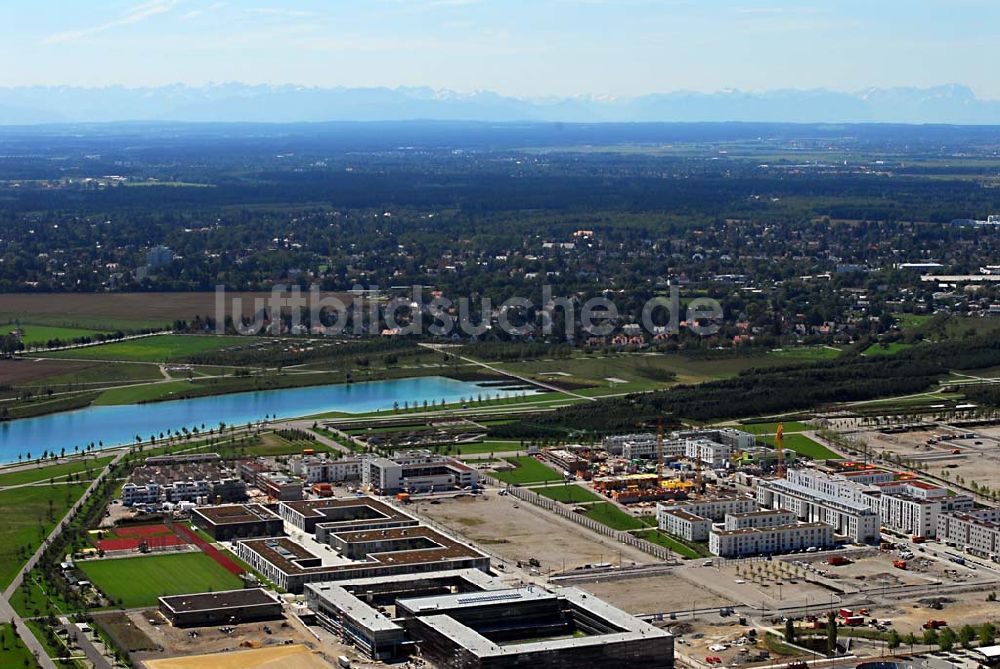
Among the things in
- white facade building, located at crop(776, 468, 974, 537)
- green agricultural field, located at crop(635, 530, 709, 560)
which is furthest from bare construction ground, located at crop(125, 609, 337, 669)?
white facade building, located at crop(776, 468, 974, 537)

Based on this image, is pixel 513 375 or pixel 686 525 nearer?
pixel 686 525

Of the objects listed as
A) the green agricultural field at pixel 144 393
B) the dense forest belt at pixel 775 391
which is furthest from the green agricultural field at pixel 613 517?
the green agricultural field at pixel 144 393

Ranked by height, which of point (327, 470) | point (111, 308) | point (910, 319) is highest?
point (327, 470)

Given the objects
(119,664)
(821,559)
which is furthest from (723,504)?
(119,664)

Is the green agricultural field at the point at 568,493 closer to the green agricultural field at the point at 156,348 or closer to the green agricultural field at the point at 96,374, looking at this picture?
the green agricultural field at the point at 96,374

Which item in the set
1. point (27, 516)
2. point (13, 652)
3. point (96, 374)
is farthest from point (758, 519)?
point (96, 374)

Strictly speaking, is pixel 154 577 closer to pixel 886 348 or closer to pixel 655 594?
pixel 655 594
